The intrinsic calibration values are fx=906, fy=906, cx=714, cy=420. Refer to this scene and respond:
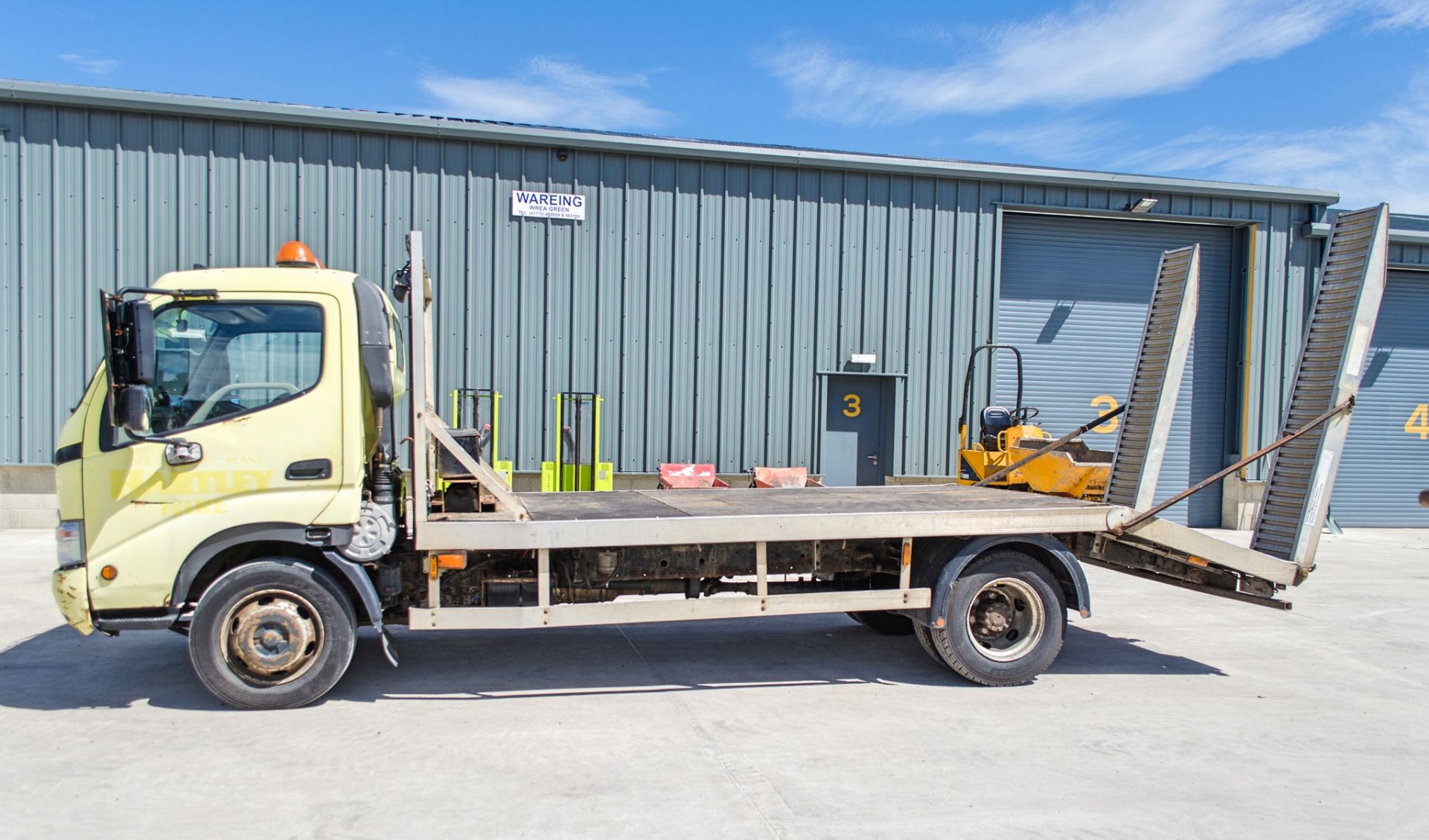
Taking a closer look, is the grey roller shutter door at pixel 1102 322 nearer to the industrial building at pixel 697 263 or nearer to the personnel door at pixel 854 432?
the industrial building at pixel 697 263

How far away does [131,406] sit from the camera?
15.3 feet

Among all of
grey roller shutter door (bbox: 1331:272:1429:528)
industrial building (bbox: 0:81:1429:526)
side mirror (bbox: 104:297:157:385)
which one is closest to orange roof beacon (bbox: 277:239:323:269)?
side mirror (bbox: 104:297:157:385)

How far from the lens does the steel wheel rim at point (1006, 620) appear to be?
241 inches

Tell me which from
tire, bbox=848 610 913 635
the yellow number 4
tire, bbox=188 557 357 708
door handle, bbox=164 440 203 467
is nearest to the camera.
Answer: door handle, bbox=164 440 203 467

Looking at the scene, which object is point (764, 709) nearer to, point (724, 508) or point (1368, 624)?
point (724, 508)

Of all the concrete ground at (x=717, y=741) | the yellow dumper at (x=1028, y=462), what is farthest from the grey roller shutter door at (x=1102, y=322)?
the concrete ground at (x=717, y=741)

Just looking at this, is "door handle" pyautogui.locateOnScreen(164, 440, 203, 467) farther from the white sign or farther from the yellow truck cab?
the white sign

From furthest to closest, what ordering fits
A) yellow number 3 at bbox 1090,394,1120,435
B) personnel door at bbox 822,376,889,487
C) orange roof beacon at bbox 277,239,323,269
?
yellow number 3 at bbox 1090,394,1120,435
personnel door at bbox 822,376,889,487
orange roof beacon at bbox 277,239,323,269

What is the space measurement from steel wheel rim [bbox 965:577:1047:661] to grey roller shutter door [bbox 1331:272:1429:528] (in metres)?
14.2

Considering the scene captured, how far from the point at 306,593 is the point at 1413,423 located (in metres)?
19.6

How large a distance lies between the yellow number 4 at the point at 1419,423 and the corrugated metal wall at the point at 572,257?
7423 mm

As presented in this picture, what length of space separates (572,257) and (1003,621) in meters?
9.30

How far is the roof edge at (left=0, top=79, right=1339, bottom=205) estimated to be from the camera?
1227cm

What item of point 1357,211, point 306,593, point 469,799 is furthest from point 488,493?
point 1357,211
